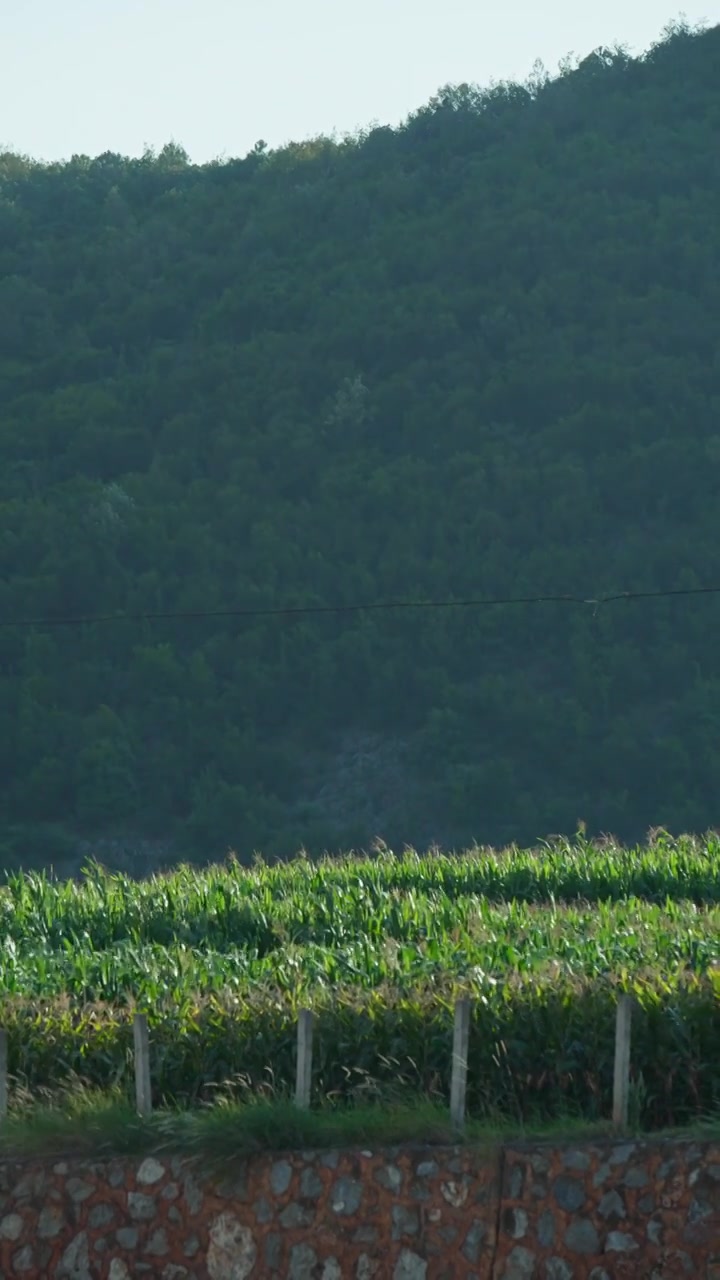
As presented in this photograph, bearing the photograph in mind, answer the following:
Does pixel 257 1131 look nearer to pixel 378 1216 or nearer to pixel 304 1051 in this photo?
pixel 304 1051

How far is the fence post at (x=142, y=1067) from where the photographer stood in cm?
1199

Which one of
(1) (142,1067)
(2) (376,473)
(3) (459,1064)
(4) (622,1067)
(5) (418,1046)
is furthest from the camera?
(2) (376,473)

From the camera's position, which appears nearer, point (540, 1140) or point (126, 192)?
point (540, 1140)

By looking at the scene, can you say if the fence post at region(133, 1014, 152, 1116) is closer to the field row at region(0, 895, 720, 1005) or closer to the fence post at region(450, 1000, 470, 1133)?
the field row at region(0, 895, 720, 1005)

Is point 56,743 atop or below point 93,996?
atop

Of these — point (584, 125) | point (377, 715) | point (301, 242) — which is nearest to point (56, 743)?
point (377, 715)

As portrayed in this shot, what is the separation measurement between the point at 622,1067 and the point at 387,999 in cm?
198

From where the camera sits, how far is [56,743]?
56.2m

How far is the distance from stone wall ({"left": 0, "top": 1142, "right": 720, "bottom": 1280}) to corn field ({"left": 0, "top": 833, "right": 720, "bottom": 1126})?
2.20ft

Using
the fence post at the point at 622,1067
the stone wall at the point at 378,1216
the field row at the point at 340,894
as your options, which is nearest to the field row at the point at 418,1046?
the fence post at the point at 622,1067

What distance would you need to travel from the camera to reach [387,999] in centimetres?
1259

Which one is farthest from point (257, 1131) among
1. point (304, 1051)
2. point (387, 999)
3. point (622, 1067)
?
point (622, 1067)

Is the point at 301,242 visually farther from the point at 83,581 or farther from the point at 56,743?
the point at 56,743

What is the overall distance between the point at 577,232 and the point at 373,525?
53.8 ft
